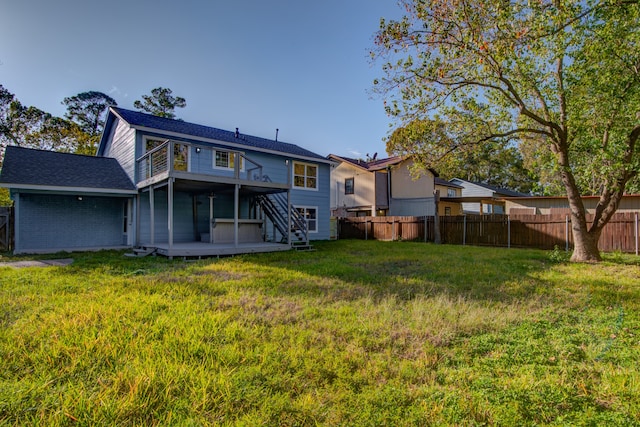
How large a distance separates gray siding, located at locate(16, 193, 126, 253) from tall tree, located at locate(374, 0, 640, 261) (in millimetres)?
11871

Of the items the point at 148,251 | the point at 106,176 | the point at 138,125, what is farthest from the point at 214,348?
the point at 106,176

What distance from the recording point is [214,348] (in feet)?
9.96

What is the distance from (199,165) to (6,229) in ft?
24.5

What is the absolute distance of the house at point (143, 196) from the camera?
11.1m

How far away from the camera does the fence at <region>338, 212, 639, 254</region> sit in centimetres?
1206

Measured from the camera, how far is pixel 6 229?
12.0 metres

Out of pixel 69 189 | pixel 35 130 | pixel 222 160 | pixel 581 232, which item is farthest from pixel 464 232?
pixel 35 130

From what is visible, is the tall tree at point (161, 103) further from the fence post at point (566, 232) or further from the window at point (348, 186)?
the fence post at point (566, 232)

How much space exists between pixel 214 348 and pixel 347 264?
582cm

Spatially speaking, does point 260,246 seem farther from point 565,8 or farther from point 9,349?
point 565,8

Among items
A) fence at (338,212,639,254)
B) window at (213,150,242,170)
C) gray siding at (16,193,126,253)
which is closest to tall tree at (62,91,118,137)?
gray siding at (16,193,126,253)

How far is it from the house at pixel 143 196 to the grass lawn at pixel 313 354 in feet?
19.3

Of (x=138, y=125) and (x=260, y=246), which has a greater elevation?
(x=138, y=125)

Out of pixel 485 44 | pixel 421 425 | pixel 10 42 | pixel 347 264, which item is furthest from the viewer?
pixel 10 42
